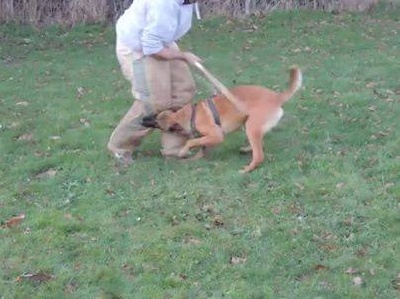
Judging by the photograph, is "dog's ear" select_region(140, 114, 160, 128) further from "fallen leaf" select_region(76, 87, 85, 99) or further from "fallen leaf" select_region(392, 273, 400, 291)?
"fallen leaf" select_region(76, 87, 85, 99)

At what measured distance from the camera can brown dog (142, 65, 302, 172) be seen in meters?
7.28

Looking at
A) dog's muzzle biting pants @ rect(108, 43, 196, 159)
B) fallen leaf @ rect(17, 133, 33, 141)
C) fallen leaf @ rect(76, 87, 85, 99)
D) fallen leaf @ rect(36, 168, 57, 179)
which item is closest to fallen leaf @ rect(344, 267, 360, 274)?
dog's muzzle biting pants @ rect(108, 43, 196, 159)

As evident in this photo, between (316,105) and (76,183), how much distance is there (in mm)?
3047

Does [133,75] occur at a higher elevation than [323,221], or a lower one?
higher

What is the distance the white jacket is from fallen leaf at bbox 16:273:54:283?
2.30 m

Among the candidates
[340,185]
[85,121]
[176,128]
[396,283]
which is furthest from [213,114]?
[396,283]

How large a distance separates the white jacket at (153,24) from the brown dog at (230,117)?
0.51 metres

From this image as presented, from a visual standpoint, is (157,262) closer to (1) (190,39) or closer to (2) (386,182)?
(2) (386,182)

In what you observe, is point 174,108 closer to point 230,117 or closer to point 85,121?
point 230,117

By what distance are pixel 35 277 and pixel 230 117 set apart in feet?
8.16

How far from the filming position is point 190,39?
45.3 ft

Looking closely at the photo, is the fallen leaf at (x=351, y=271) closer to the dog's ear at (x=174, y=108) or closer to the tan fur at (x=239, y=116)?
the tan fur at (x=239, y=116)

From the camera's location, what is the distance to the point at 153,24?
695 centimetres

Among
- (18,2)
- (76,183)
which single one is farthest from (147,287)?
(18,2)
